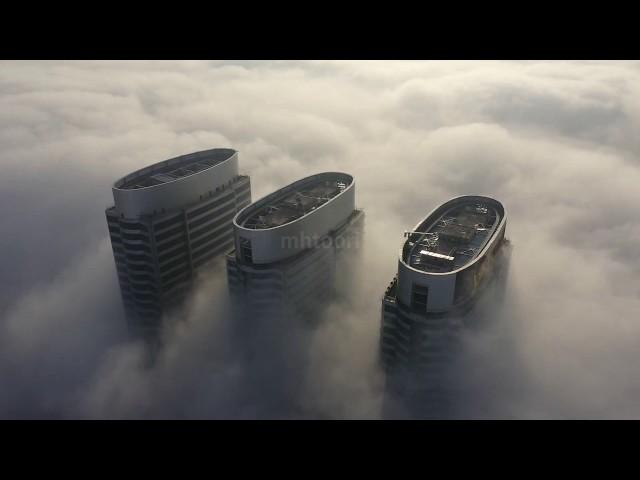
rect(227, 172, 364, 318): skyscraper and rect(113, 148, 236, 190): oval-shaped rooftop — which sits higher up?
rect(113, 148, 236, 190): oval-shaped rooftop

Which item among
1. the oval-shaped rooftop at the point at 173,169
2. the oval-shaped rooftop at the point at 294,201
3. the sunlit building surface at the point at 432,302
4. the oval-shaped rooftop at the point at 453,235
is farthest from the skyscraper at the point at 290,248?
the oval-shaped rooftop at the point at 173,169

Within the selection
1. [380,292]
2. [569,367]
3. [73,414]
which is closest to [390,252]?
[380,292]

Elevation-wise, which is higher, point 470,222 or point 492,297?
point 470,222

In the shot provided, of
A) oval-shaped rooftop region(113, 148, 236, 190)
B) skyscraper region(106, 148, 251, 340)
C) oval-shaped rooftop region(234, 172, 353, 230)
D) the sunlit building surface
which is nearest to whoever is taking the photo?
the sunlit building surface

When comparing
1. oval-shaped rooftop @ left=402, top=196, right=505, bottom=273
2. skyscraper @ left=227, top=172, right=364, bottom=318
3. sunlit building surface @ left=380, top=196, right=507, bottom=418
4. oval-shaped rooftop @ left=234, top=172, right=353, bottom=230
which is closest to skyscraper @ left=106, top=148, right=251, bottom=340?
skyscraper @ left=227, top=172, right=364, bottom=318

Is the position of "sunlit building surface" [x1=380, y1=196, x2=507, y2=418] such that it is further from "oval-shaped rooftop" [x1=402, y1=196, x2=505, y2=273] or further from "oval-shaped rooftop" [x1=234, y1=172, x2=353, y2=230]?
"oval-shaped rooftop" [x1=234, y1=172, x2=353, y2=230]

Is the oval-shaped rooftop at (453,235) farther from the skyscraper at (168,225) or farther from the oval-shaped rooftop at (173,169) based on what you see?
the oval-shaped rooftop at (173,169)

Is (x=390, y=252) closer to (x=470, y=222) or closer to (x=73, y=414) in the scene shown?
(x=470, y=222)
